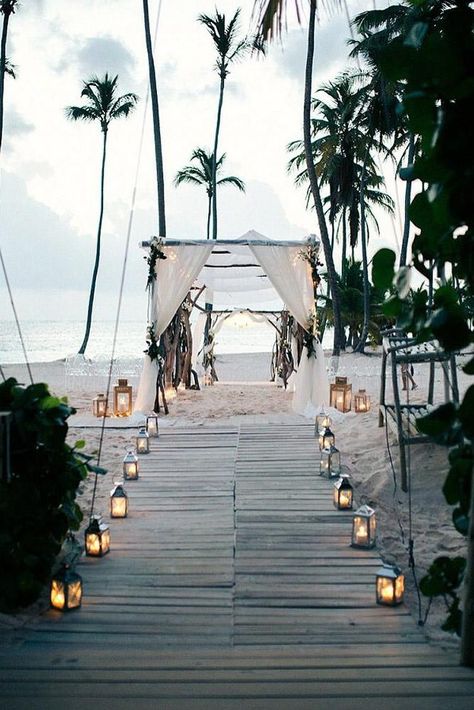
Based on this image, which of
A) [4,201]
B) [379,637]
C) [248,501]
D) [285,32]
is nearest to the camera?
[379,637]

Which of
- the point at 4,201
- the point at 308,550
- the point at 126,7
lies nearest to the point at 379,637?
the point at 308,550

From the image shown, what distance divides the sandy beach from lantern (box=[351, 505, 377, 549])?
3.5 inches

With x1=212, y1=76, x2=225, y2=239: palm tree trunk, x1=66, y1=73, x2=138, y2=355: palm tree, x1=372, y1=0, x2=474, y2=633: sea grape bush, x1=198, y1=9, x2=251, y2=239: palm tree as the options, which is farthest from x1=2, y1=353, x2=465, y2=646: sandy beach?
x1=198, y1=9, x2=251, y2=239: palm tree

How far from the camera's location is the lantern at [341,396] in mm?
7813

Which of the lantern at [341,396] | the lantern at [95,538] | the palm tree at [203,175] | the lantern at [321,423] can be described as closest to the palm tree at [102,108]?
the palm tree at [203,175]

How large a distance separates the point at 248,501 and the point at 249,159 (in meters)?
60.6

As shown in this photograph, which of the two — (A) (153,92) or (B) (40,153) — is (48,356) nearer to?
(A) (153,92)

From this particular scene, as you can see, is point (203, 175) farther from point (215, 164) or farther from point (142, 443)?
point (142, 443)

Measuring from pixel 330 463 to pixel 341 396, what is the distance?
324cm

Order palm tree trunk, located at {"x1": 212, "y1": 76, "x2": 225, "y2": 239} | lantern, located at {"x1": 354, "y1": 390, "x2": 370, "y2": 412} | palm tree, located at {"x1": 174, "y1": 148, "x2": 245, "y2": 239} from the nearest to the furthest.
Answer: lantern, located at {"x1": 354, "y1": 390, "x2": 370, "y2": 412} → palm tree trunk, located at {"x1": 212, "y1": 76, "x2": 225, "y2": 239} → palm tree, located at {"x1": 174, "y1": 148, "x2": 245, "y2": 239}

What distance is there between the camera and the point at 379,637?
7.57 ft

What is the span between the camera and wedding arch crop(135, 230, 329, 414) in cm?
765

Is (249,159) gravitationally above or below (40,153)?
above

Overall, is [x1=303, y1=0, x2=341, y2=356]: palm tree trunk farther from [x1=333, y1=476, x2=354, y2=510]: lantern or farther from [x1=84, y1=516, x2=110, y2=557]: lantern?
[x1=84, y1=516, x2=110, y2=557]: lantern
